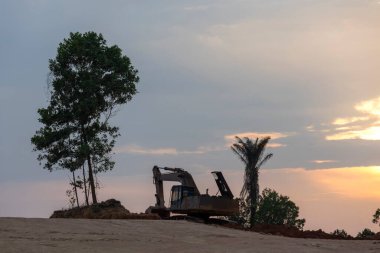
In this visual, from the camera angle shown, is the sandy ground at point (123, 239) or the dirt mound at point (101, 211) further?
the dirt mound at point (101, 211)

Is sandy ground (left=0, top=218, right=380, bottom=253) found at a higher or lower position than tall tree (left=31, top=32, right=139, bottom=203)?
lower

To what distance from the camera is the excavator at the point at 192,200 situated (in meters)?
40.7

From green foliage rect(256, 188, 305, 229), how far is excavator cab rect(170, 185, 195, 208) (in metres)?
A: 28.9

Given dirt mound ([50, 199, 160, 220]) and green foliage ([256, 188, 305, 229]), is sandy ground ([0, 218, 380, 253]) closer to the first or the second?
dirt mound ([50, 199, 160, 220])

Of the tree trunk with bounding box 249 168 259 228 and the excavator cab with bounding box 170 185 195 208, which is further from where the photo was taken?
the tree trunk with bounding box 249 168 259 228

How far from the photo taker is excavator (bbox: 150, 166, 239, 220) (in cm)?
4066

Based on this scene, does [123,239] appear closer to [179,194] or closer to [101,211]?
[179,194]

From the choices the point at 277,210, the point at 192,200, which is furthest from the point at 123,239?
the point at 277,210

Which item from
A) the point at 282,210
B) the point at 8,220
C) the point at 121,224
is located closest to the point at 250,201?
the point at 282,210

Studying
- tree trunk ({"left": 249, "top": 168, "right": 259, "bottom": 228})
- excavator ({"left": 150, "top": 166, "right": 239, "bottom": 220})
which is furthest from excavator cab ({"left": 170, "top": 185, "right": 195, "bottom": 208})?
tree trunk ({"left": 249, "top": 168, "right": 259, "bottom": 228})

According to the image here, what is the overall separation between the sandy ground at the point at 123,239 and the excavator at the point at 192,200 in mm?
10619

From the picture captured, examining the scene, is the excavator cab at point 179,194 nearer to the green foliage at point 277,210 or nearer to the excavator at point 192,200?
the excavator at point 192,200

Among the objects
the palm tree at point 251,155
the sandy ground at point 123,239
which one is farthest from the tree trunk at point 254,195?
the sandy ground at point 123,239

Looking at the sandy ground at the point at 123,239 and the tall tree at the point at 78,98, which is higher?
the tall tree at the point at 78,98
